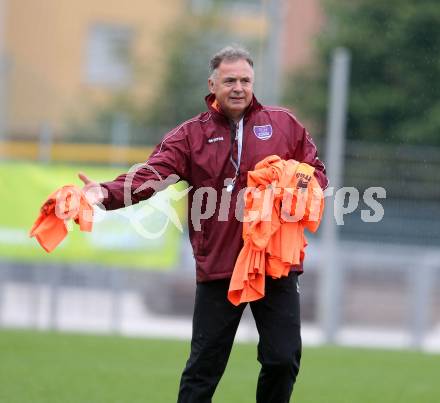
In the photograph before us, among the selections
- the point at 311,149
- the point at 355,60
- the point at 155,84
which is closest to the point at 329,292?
the point at 311,149

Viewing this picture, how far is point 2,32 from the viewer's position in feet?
94.4

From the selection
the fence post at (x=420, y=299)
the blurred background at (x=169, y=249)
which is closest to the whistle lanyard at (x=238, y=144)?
the blurred background at (x=169, y=249)

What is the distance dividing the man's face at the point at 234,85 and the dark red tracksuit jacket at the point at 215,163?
8cm

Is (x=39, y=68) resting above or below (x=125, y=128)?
Result: above

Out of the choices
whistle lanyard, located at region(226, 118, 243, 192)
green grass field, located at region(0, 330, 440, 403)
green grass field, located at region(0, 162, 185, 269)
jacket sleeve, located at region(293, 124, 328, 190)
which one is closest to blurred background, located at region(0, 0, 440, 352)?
green grass field, located at region(0, 162, 185, 269)

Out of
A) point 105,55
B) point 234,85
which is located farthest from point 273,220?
point 105,55

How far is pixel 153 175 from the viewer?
6.03 meters

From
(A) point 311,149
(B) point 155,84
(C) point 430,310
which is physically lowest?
(C) point 430,310

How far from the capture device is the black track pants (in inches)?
235

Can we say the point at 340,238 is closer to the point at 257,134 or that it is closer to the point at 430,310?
the point at 430,310

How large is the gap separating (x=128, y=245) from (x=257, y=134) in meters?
8.07

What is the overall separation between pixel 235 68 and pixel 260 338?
143 cm

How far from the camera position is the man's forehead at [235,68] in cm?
604

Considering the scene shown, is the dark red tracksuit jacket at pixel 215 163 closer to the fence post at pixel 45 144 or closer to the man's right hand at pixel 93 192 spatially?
the man's right hand at pixel 93 192
